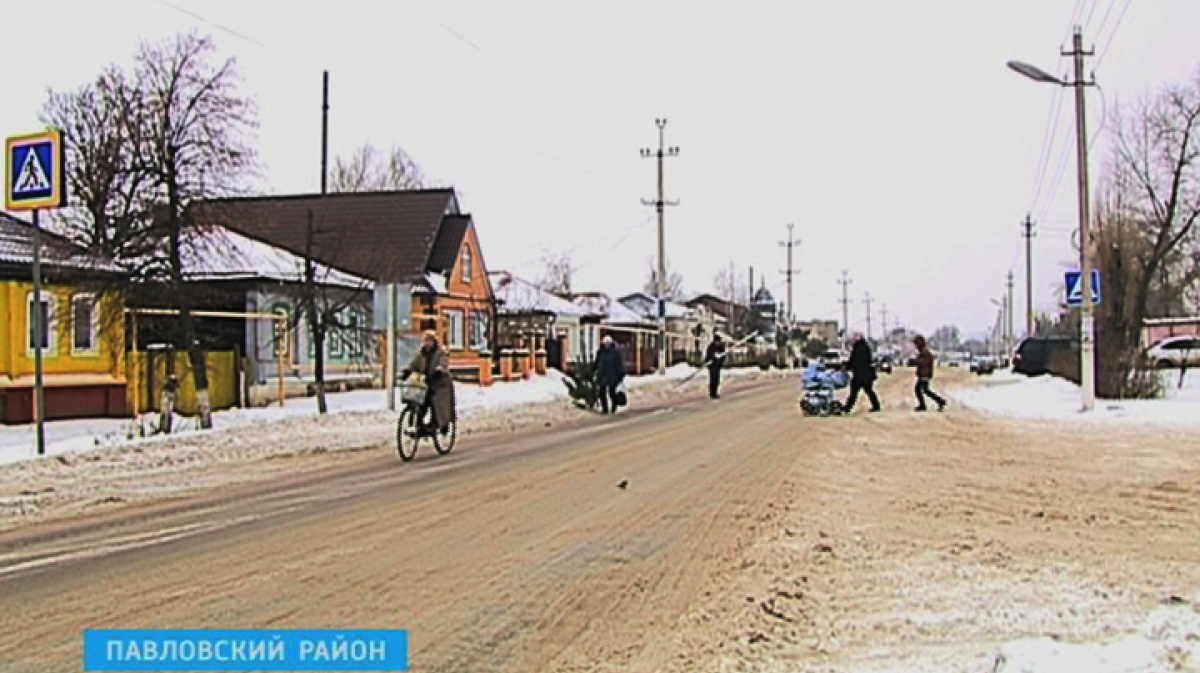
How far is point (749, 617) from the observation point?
730cm

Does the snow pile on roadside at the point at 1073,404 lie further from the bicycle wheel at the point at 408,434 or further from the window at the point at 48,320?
the window at the point at 48,320

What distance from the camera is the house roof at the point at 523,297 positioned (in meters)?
60.7

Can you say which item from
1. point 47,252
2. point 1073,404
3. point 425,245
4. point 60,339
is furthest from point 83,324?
point 425,245

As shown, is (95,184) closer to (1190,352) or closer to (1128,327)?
(1128,327)

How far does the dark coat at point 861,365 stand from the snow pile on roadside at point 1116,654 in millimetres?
20219

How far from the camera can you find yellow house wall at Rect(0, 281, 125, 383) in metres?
26.5

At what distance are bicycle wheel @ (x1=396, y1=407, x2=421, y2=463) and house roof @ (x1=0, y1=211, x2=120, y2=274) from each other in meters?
11.2

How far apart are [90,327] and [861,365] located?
55.2 ft

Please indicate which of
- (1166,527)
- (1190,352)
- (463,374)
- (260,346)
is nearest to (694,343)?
(1190,352)

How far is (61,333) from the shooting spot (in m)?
27.7

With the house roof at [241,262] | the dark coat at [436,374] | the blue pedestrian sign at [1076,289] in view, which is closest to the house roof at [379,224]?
the house roof at [241,262]

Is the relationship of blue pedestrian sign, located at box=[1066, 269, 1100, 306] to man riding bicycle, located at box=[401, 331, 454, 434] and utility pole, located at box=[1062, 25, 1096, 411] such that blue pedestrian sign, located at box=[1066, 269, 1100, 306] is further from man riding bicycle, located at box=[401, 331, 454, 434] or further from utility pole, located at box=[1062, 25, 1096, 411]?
man riding bicycle, located at box=[401, 331, 454, 434]

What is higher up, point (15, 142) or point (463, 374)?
point (15, 142)

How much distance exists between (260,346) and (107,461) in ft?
60.3
